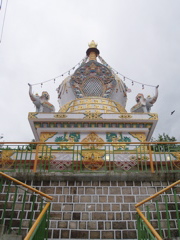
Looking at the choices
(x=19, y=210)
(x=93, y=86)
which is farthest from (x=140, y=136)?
(x=19, y=210)

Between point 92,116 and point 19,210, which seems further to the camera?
point 92,116

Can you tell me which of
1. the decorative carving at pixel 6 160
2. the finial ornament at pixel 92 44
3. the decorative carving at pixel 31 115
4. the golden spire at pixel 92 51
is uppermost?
the finial ornament at pixel 92 44

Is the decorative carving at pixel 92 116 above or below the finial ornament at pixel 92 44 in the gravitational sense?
below

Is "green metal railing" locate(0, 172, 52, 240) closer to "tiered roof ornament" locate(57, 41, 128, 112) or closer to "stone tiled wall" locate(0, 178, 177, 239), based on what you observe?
"stone tiled wall" locate(0, 178, 177, 239)

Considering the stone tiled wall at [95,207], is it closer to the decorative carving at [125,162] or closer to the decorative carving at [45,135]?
the decorative carving at [125,162]

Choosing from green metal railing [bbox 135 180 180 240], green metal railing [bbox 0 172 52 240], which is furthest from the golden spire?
green metal railing [bbox 135 180 180 240]

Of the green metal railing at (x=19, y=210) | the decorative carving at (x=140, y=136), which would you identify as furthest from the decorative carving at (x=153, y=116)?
the green metal railing at (x=19, y=210)

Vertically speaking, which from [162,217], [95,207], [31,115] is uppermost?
[31,115]

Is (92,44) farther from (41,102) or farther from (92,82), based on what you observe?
(41,102)

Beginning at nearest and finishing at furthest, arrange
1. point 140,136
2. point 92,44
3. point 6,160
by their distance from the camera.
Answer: point 6,160
point 140,136
point 92,44

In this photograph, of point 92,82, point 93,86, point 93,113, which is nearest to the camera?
point 93,113

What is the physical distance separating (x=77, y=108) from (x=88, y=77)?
281 centimetres

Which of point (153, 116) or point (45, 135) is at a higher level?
point (153, 116)

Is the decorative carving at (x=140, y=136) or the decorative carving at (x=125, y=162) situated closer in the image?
the decorative carving at (x=125, y=162)
